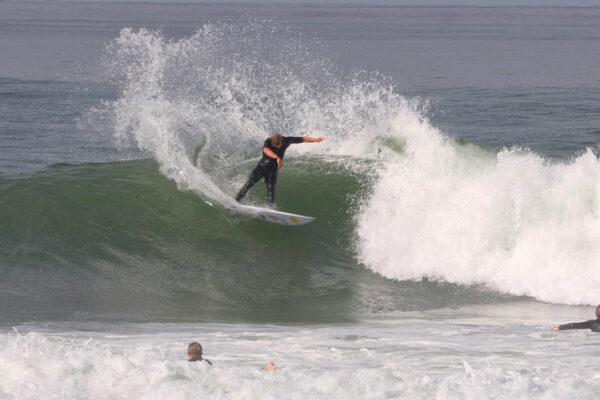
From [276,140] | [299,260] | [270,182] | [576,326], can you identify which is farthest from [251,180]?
[576,326]

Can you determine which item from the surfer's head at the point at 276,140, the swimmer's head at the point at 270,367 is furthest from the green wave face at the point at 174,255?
the swimmer's head at the point at 270,367

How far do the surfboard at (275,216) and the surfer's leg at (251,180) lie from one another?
7.6 inches

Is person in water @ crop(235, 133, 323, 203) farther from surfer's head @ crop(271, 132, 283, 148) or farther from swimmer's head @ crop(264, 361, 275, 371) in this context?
swimmer's head @ crop(264, 361, 275, 371)

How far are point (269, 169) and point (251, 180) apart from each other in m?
0.43

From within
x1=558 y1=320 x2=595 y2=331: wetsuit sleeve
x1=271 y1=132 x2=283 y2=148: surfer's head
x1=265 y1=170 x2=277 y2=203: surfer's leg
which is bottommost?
x1=558 y1=320 x2=595 y2=331: wetsuit sleeve

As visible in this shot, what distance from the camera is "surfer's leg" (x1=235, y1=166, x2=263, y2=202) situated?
13.8 metres

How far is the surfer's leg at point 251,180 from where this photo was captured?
13.8 metres

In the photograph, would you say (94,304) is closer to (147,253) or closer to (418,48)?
(147,253)

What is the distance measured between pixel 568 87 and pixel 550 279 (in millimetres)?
23804

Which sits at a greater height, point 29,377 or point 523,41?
point 523,41

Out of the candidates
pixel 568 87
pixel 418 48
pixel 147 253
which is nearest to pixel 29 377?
pixel 147 253

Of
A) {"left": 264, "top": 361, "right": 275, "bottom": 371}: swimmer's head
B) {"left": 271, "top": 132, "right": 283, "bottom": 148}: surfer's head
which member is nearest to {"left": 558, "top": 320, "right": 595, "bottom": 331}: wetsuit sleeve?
{"left": 264, "top": 361, "right": 275, "bottom": 371}: swimmer's head

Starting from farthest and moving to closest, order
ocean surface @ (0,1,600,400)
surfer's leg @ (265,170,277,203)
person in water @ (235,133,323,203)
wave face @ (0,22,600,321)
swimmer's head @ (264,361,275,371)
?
surfer's leg @ (265,170,277,203) → person in water @ (235,133,323,203) → wave face @ (0,22,600,321) → swimmer's head @ (264,361,275,371) → ocean surface @ (0,1,600,400)

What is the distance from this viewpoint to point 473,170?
14.9 meters
